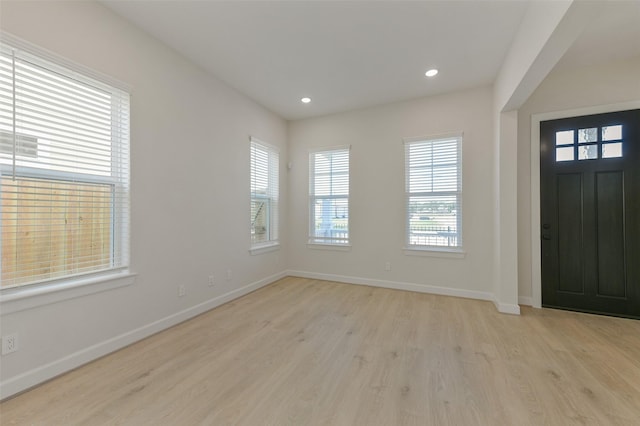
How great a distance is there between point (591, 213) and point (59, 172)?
5.38 meters

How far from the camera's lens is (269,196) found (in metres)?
4.50

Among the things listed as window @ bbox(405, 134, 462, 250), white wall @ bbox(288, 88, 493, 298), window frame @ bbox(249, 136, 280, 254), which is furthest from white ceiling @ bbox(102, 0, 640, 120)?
window frame @ bbox(249, 136, 280, 254)

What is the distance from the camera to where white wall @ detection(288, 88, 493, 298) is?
3.64 metres

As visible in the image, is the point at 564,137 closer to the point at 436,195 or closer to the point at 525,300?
the point at 436,195

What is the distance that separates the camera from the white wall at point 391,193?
364cm

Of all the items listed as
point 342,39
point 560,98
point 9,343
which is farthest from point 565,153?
point 9,343

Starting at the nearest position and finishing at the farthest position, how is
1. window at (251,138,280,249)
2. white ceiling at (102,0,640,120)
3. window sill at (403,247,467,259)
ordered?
1. white ceiling at (102,0,640,120)
2. window sill at (403,247,467,259)
3. window at (251,138,280,249)

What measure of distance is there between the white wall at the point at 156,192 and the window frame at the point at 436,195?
97.5 inches

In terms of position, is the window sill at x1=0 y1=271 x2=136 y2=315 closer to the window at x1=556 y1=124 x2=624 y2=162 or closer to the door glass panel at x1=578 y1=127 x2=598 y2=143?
the window at x1=556 y1=124 x2=624 y2=162

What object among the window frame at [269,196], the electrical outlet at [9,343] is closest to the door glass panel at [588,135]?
the window frame at [269,196]

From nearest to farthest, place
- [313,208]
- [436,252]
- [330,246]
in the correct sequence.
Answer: [436,252] < [330,246] < [313,208]

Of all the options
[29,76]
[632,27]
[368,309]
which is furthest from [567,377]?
[29,76]

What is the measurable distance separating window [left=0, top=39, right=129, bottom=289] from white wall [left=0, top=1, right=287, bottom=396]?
0.42 feet

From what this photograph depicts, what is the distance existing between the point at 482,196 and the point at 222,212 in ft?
11.8
